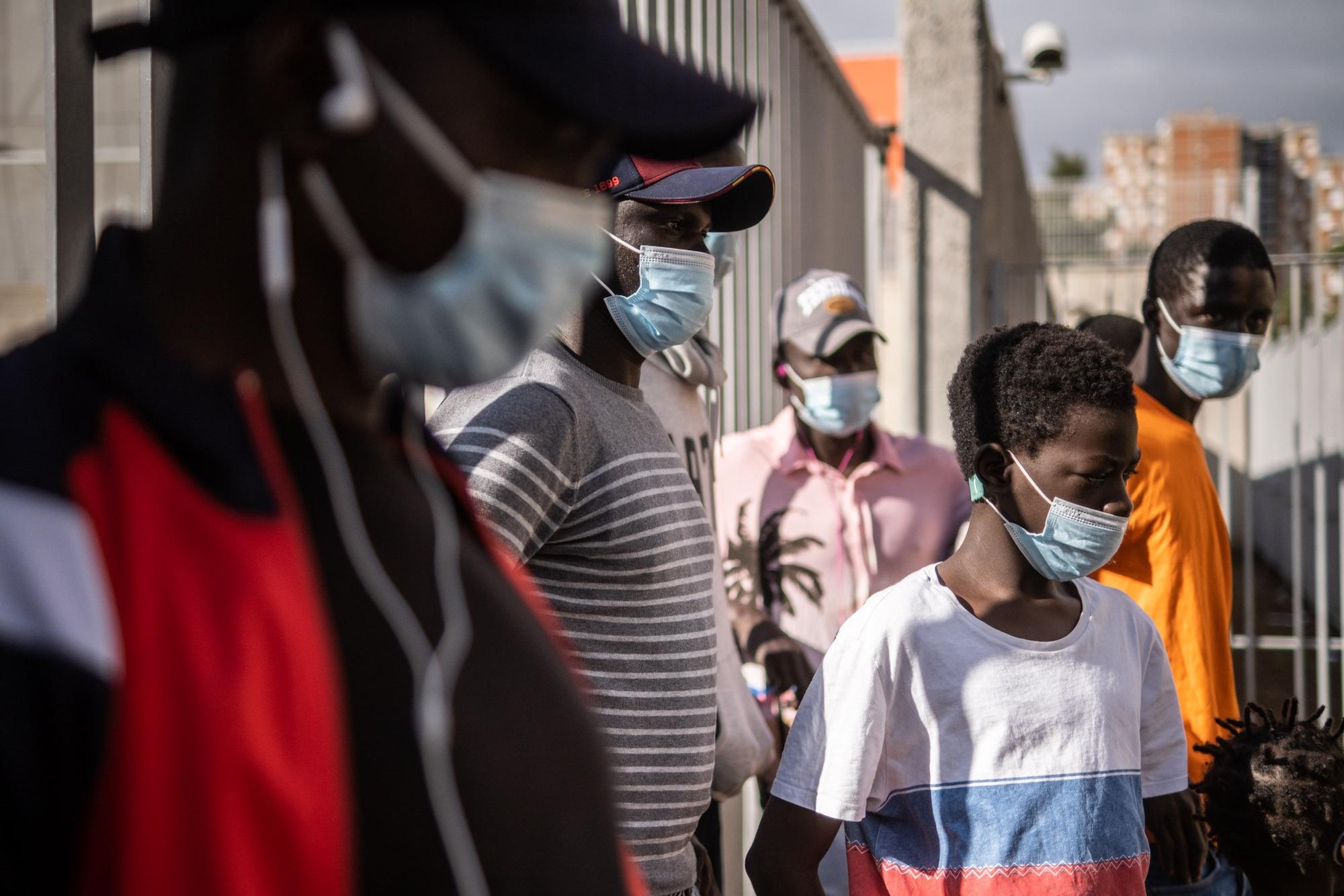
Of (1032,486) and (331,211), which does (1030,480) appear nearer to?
(1032,486)

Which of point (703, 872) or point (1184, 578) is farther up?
point (1184, 578)

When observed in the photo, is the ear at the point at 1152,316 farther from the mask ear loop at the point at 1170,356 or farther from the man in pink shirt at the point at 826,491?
the man in pink shirt at the point at 826,491

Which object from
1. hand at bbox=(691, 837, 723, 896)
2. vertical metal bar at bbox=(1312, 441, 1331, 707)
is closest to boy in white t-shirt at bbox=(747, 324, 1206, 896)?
hand at bbox=(691, 837, 723, 896)

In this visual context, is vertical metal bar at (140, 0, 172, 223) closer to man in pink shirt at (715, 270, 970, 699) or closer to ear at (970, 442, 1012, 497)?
ear at (970, 442, 1012, 497)

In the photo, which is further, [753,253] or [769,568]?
[753,253]

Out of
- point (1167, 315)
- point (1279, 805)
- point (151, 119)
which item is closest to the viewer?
point (151, 119)

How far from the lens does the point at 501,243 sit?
902 millimetres

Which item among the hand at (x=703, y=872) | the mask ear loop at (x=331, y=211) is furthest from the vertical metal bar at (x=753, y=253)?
the mask ear loop at (x=331, y=211)

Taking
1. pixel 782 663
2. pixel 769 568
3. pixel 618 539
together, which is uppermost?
pixel 618 539

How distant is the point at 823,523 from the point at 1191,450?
1.10 meters

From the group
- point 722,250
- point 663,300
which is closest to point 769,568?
point 722,250

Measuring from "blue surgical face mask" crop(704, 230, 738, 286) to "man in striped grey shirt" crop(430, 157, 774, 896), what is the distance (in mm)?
890

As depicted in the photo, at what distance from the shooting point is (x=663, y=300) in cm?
229

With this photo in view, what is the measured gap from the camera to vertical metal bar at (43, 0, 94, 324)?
1636mm
